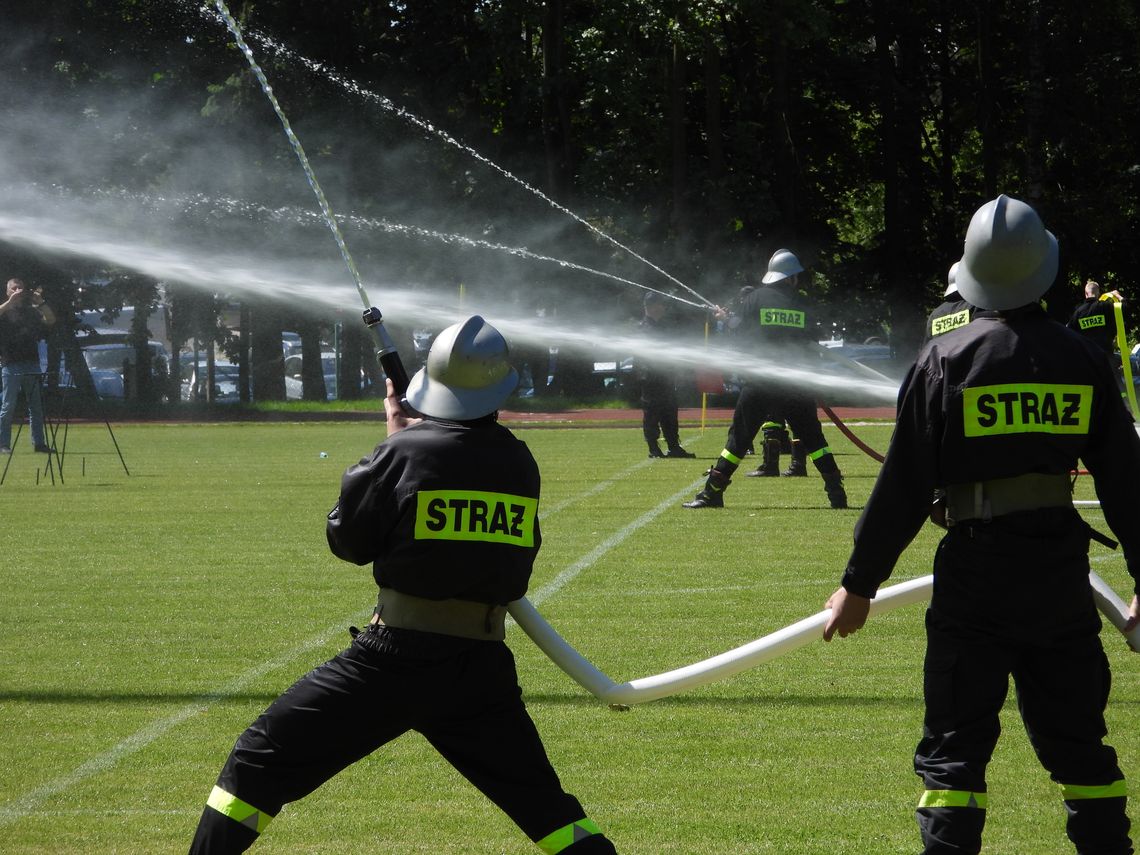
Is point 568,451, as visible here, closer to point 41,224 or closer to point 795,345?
point 795,345

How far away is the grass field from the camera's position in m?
4.80

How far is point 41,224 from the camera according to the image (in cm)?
2842

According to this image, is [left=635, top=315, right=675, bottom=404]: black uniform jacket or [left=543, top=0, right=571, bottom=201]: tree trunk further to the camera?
[left=543, top=0, right=571, bottom=201]: tree trunk

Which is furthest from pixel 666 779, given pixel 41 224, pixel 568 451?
pixel 41 224

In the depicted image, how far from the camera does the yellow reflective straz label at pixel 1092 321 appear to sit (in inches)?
733

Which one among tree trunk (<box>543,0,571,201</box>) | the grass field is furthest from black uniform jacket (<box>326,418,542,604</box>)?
tree trunk (<box>543,0,571,201</box>)

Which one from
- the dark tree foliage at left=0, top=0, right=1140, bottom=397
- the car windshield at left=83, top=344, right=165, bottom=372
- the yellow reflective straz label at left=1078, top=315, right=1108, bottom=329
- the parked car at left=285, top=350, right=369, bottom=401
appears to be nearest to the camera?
the yellow reflective straz label at left=1078, top=315, right=1108, bottom=329

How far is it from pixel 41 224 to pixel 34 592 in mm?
20807

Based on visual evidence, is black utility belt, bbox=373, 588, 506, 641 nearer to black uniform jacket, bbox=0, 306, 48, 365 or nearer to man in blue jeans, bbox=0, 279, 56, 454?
man in blue jeans, bbox=0, 279, 56, 454

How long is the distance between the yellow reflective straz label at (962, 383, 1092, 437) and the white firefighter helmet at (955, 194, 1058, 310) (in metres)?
0.27

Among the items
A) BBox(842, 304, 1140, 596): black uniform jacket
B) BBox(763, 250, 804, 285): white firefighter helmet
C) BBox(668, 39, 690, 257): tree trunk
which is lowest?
BBox(842, 304, 1140, 596): black uniform jacket

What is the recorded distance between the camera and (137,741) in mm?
5715

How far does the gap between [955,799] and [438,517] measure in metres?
1.41

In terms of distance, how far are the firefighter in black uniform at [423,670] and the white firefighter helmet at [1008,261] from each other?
1312 mm
